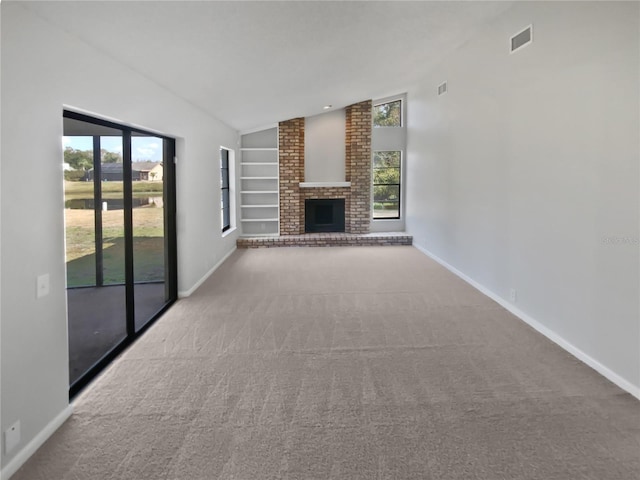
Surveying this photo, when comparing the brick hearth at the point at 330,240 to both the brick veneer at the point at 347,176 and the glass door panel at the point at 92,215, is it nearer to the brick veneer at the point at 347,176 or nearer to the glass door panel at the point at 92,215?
the brick veneer at the point at 347,176

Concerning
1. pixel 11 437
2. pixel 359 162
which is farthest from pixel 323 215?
pixel 11 437

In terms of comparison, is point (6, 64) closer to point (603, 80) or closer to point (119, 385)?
point (119, 385)

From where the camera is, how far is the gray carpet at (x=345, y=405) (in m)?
2.27

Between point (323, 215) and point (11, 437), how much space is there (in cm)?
855

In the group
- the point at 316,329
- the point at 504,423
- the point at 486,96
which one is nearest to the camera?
the point at 504,423

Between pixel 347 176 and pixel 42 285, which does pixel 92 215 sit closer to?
pixel 42 285

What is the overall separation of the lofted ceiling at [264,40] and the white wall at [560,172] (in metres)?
0.84

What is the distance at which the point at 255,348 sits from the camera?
12.7 ft

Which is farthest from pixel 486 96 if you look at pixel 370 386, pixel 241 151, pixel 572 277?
pixel 241 151

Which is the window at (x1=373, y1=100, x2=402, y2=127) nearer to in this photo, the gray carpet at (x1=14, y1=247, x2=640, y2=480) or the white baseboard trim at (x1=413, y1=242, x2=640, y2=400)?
the white baseboard trim at (x1=413, y1=242, x2=640, y2=400)

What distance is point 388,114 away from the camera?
10531 millimetres

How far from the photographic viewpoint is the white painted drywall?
33.8 ft

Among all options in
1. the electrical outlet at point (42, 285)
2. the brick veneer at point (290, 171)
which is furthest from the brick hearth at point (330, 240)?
the electrical outlet at point (42, 285)

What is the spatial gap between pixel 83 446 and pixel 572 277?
3.65 metres
